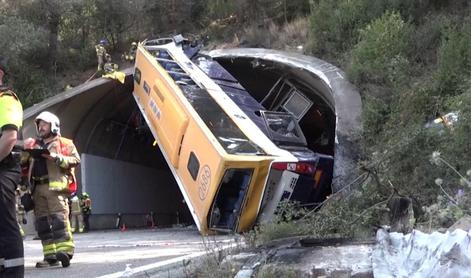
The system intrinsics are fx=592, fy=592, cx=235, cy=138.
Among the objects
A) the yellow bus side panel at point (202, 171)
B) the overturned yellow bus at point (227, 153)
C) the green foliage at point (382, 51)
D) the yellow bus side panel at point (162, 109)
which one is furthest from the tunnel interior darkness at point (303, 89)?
the yellow bus side panel at point (202, 171)

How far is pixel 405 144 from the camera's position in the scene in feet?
22.6

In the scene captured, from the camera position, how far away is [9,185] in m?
3.84

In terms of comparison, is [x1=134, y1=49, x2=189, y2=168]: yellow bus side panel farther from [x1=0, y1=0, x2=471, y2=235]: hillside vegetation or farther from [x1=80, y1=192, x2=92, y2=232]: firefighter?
[x1=0, y1=0, x2=471, y2=235]: hillside vegetation

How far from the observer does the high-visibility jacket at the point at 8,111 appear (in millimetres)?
3951

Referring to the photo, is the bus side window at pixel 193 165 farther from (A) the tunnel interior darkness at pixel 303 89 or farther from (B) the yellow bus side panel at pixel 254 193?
(A) the tunnel interior darkness at pixel 303 89

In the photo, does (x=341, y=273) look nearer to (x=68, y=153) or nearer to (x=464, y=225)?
(x=464, y=225)

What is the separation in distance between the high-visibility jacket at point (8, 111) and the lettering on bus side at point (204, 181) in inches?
177

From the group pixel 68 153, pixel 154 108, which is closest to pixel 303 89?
pixel 154 108

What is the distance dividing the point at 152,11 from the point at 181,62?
322 inches

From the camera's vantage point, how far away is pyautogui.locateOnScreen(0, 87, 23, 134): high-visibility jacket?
3951mm

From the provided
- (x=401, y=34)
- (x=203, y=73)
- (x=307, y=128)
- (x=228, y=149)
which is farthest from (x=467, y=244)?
(x=307, y=128)

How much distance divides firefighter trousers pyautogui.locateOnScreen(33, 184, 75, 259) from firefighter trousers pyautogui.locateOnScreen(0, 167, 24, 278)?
1.82m

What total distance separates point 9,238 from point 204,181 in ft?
16.2

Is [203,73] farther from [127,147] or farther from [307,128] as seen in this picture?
[127,147]
